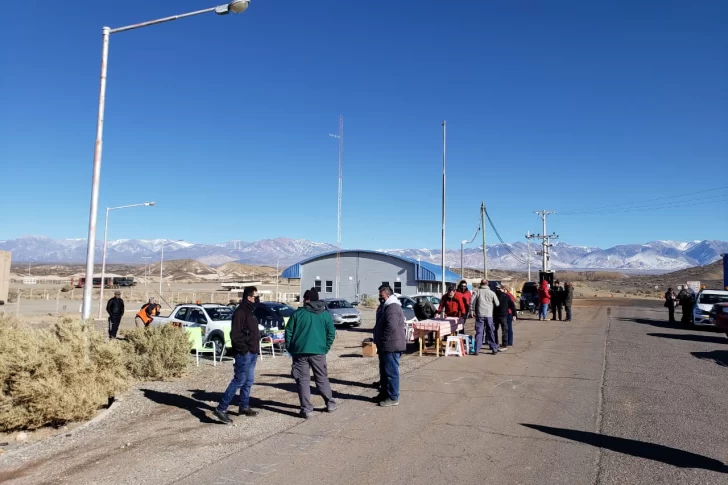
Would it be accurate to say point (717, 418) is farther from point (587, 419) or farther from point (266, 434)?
point (266, 434)

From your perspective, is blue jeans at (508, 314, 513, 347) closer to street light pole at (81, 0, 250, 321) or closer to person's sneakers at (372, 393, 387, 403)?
person's sneakers at (372, 393, 387, 403)

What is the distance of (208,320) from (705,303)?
65.4 ft

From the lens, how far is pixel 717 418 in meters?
7.66

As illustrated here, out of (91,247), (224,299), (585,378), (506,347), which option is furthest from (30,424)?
(224,299)

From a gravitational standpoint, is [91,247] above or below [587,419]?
above

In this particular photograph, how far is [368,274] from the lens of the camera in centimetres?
4588

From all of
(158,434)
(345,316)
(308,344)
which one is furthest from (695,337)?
(158,434)

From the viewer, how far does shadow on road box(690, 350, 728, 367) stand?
12812mm

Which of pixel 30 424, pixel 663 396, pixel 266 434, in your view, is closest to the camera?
pixel 266 434

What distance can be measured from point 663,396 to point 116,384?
8954mm

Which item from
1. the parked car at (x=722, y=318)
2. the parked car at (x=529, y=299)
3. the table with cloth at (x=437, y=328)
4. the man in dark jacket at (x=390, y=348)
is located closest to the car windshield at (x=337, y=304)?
the table with cloth at (x=437, y=328)

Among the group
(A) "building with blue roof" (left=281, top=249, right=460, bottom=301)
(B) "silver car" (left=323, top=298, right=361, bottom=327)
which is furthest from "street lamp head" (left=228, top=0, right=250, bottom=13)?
(A) "building with blue roof" (left=281, top=249, right=460, bottom=301)

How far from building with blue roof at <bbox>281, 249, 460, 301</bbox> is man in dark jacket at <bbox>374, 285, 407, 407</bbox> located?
33.9 metres

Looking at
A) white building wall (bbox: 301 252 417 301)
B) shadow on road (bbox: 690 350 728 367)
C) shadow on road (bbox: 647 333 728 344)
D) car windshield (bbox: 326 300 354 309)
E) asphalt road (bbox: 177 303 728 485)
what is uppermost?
white building wall (bbox: 301 252 417 301)
